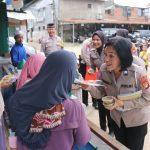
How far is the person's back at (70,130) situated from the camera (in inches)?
78.5

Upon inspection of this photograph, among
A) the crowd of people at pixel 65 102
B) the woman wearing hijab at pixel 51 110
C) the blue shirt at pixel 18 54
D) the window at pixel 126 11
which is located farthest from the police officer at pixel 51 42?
the window at pixel 126 11

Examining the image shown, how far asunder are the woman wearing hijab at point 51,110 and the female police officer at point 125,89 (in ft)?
2.53

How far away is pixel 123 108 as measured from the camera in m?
2.86

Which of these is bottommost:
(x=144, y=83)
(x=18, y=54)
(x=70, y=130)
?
(x=18, y=54)

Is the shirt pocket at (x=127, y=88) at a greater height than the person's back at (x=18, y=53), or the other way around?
the shirt pocket at (x=127, y=88)

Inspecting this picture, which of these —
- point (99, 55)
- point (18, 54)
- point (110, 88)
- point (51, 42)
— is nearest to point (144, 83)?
point (110, 88)

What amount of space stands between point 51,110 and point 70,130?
0.54 feet

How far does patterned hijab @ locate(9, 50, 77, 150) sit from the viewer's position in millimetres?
1926

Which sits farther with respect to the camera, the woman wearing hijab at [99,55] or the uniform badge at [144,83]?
the woman wearing hijab at [99,55]

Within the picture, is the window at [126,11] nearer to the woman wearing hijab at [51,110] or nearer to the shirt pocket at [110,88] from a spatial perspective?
the shirt pocket at [110,88]

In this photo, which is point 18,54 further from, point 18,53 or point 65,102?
point 65,102

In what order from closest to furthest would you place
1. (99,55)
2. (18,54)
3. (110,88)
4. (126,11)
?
(110,88) < (99,55) < (18,54) < (126,11)

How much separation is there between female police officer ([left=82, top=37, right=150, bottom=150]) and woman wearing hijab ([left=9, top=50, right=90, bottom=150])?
2.53 feet

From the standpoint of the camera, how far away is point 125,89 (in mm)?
2873
